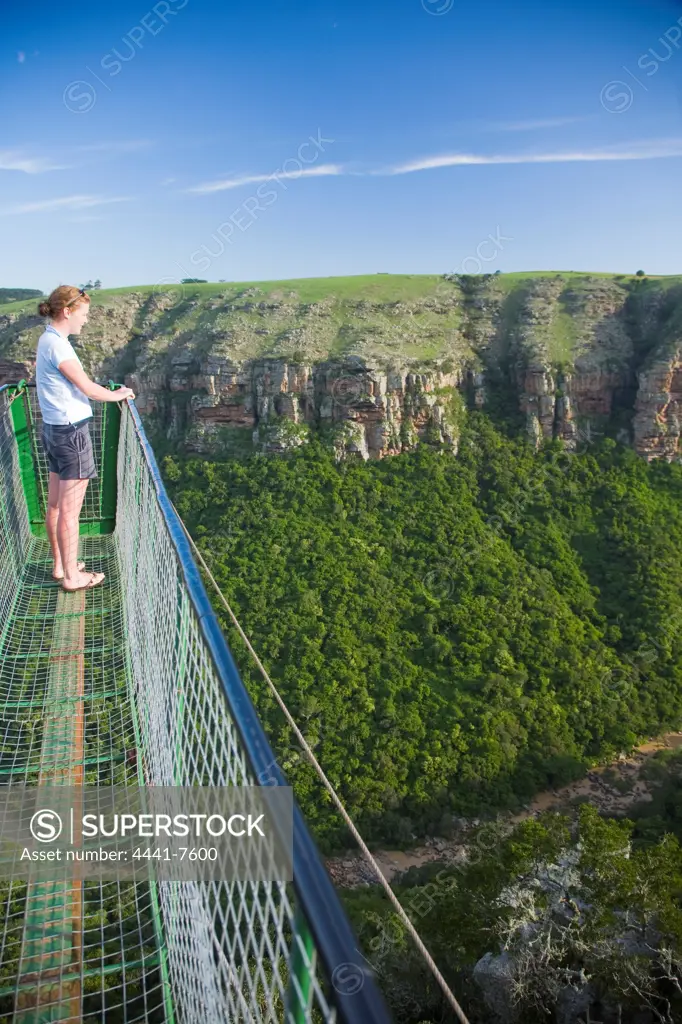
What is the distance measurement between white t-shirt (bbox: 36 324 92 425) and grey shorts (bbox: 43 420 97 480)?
0.19ft

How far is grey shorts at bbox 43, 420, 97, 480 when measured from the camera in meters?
3.13

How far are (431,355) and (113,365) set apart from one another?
17.3 metres

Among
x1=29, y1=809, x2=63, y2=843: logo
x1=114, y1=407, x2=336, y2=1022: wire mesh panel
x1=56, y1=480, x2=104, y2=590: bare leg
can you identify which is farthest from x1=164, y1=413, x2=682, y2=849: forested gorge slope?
x1=29, y1=809, x2=63, y2=843: logo

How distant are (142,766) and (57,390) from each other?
1798 mm

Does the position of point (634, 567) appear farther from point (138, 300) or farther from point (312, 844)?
point (138, 300)

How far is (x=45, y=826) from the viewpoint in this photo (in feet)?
6.84

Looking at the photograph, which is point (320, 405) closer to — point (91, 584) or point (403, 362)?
point (403, 362)

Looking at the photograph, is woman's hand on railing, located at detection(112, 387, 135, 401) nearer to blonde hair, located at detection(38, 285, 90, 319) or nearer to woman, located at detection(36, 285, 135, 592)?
woman, located at detection(36, 285, 135, 592)

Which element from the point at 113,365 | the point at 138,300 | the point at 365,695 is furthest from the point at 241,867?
the point at 138,300

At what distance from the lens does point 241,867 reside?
1275 mm

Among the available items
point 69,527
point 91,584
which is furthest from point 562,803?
point 69,527

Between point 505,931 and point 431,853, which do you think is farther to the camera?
point 431,853

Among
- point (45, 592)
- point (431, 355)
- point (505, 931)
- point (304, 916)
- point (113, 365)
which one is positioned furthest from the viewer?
point (113, 365)

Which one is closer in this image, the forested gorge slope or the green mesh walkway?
the green mesh walkway
